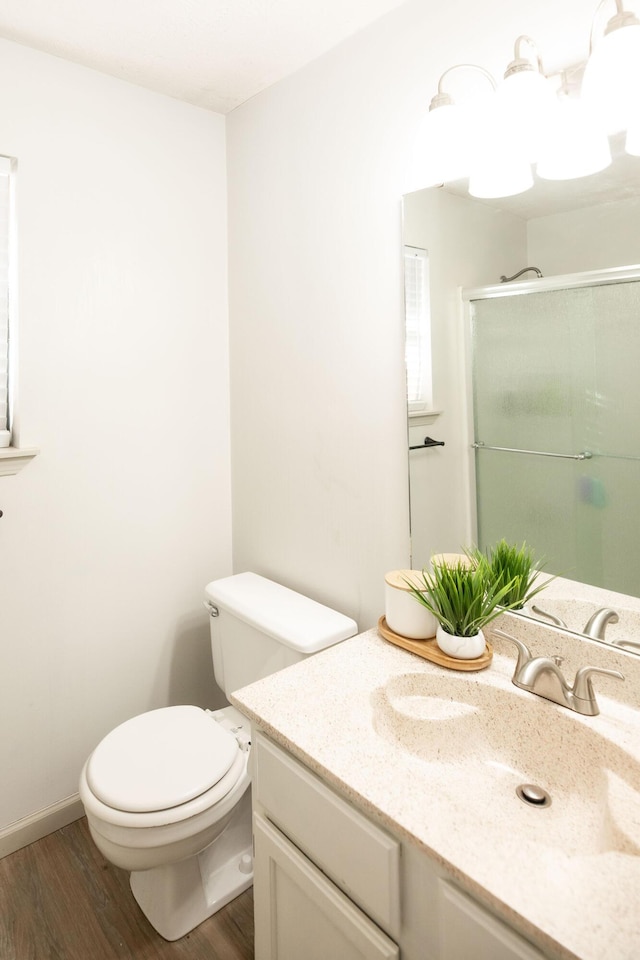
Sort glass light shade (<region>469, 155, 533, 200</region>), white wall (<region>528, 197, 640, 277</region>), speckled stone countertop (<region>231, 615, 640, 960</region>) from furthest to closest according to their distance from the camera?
glass light shade (<region>469, 155, 533, 200</region>) < white wall (<region>528, 197, 640, 277</region>) < speckled stone countertop (<region>231, 615, 640, 960</region>)

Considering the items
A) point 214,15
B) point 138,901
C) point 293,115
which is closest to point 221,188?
Answer: point 293,115

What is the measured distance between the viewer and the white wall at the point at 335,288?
1.36 metres

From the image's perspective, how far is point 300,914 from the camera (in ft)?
3.34

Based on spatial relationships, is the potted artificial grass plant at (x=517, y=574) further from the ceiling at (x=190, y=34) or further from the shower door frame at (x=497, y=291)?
the ceiling at (x=190, y=34)

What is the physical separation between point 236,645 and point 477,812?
1.03m

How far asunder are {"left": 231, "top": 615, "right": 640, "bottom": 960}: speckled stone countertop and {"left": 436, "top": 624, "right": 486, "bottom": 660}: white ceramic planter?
4 centimetres

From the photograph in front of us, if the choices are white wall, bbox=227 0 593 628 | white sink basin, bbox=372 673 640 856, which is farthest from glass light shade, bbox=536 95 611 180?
white sink basin, bbox=372 673 640 856

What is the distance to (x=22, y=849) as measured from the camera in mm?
1708

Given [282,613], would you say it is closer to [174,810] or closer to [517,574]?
[174,810]

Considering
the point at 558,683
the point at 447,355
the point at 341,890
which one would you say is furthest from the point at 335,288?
the point at 341,890

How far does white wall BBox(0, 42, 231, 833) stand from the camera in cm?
165

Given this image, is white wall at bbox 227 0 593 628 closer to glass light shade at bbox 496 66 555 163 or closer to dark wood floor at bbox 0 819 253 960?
glass light shade at bbox 496 66 555 163

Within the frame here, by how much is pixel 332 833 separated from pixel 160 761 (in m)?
0.67

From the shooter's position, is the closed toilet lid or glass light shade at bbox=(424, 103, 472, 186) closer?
glass light shade at bbox=(424, 103, 472, 186)
